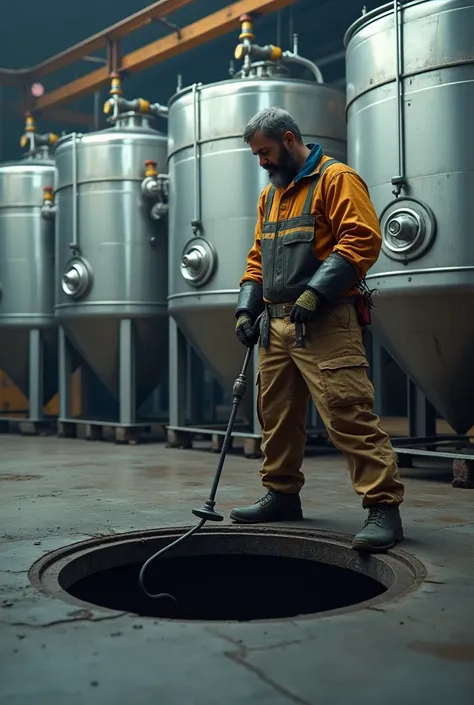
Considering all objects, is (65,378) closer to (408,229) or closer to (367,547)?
(408,229)

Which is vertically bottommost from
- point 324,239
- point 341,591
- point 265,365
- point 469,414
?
point 341,591

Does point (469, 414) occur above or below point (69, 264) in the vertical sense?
below

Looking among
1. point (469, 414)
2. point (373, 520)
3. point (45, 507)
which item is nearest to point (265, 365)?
point (373, 520)

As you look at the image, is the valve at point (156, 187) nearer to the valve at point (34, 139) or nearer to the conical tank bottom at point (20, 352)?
the conical tank bottom at point (20, 352)

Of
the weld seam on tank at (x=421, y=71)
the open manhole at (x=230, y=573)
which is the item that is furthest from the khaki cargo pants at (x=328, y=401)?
the weld seam on tank at (x=421, y=71)

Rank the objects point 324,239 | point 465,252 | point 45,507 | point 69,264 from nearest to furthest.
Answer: point 324,239 < point 45,507 < point 465,252 < point 69,264

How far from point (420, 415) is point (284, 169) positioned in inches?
116

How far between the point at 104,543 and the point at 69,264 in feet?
15.6

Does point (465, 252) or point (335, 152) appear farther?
point (335, 152)

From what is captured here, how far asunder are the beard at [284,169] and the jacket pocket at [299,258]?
228 mm

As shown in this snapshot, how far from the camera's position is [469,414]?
4.78 m

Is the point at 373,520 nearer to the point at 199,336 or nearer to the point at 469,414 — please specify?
the point at 469,414

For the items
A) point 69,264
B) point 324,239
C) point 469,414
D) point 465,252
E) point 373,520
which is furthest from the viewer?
point 69,264

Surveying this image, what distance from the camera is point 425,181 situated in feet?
14.6
